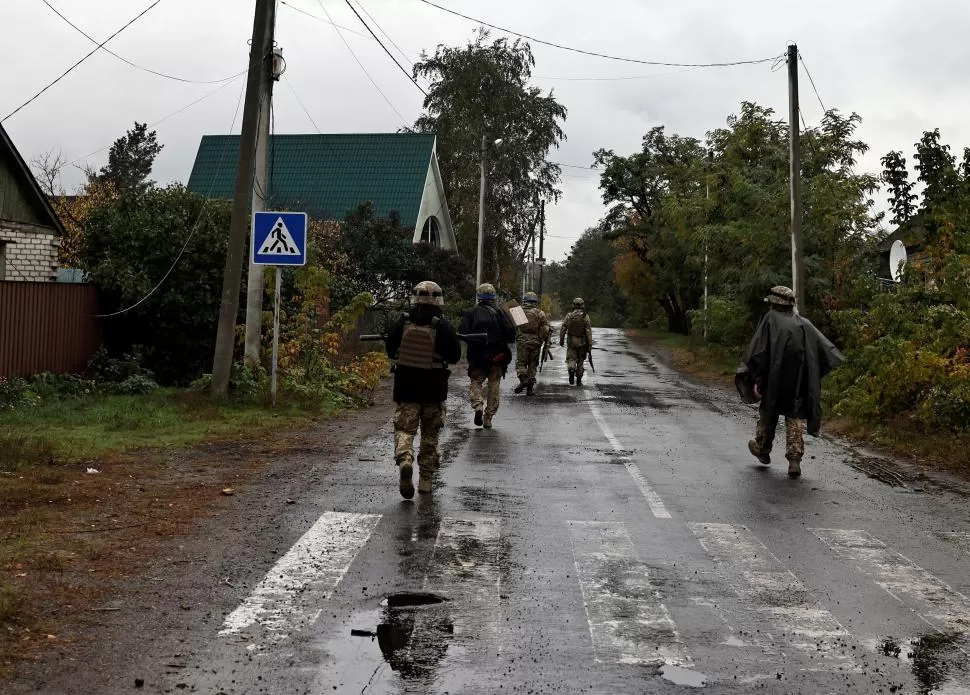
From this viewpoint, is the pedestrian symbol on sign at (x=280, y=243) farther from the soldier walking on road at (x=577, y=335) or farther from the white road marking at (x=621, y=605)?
the soldier walking on road at (x=577, y=335)

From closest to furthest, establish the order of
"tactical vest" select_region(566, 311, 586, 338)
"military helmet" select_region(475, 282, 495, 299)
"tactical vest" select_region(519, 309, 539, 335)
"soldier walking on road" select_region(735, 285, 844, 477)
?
"soldier walking on road" select_region(735, 285, 844, 477)
"military helmet" select_region(475, 282, 495, 299)
"tactical vest" select_region(519, 309, 539, 335)
"tactical vest" select_region(566, 311, 586, 338)

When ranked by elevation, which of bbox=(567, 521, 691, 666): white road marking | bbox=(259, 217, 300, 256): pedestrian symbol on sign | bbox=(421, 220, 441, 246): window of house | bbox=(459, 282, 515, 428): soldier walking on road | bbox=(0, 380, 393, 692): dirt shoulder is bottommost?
bbox=(0, 380, 393, 692): dirt shoulder

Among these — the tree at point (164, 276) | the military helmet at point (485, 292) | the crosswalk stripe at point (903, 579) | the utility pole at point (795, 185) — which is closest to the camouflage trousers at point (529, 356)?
the tree at point (164, 276)

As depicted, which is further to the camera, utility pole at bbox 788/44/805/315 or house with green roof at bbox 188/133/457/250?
house with green roof at bbox 188/133/457/250

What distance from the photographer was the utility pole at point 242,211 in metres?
15.9

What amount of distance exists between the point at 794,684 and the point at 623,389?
17502mm

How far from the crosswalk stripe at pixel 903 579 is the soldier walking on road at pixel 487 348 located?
22.5 feet

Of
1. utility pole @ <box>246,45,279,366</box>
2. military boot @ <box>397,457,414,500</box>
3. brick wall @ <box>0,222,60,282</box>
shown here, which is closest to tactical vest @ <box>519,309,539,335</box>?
utility pole @ <box>246,45,279,366</box>

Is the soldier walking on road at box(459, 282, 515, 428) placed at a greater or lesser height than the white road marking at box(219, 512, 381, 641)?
greater

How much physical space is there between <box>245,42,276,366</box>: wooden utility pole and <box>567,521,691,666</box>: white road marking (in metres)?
9.79

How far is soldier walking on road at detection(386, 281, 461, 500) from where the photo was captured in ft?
31.2

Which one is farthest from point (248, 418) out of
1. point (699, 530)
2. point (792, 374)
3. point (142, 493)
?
point (699, 530)

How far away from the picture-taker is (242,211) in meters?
15.9

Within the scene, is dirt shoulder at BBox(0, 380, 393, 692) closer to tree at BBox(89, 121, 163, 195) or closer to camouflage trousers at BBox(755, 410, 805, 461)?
camouflage trousers at BBox(755, 410, 805, 461)
